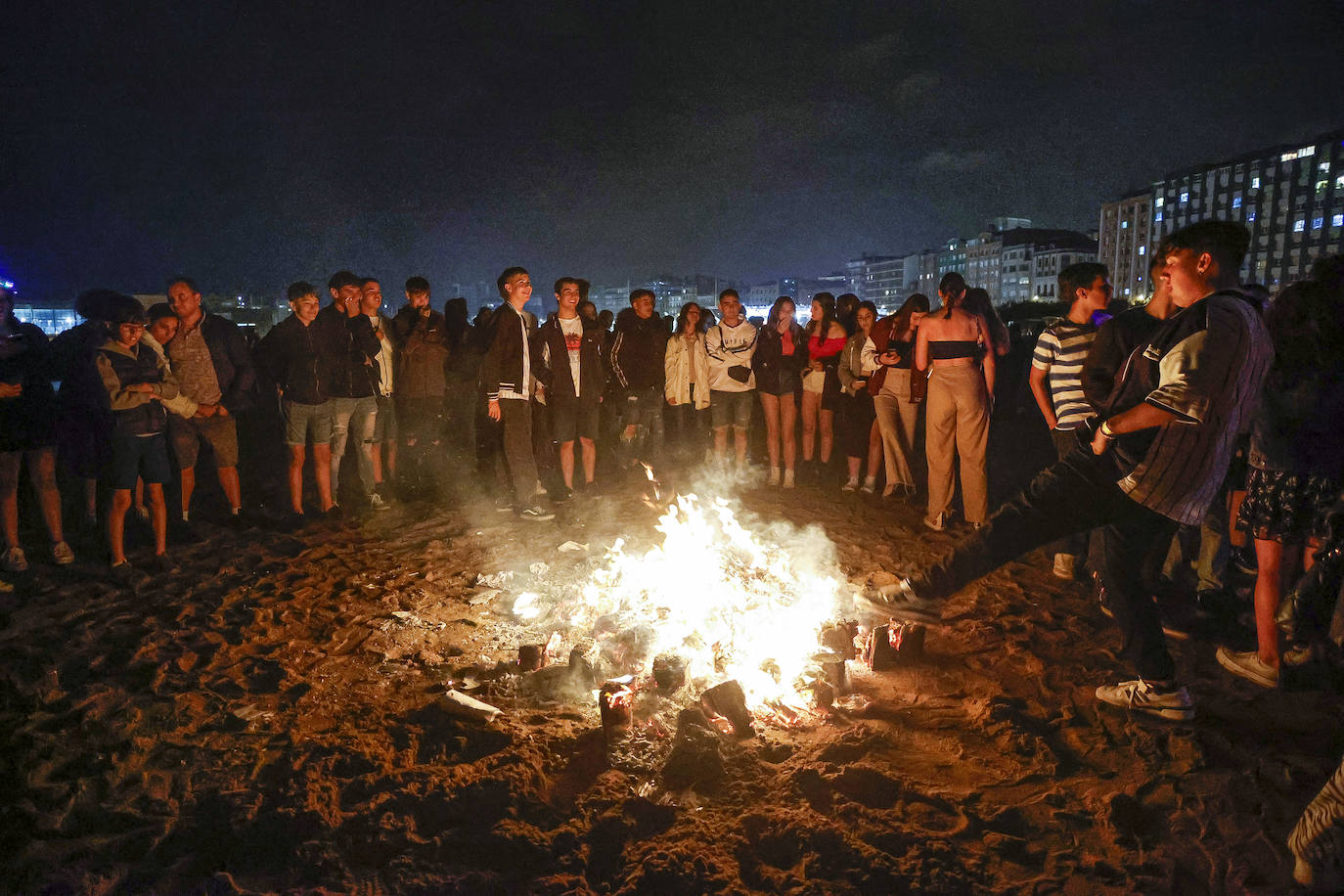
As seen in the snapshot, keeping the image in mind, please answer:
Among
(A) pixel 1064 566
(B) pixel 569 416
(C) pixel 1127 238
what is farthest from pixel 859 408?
(C) pixel 1127 238

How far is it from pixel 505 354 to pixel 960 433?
4.47 m

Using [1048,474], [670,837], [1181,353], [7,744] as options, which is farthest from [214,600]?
[1181,353]

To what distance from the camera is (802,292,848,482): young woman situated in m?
8.60

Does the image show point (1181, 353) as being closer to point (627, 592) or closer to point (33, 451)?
point (627, 592)

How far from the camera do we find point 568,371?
7602 millimetres

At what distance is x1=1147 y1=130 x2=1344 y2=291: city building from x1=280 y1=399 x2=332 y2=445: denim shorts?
109 metres

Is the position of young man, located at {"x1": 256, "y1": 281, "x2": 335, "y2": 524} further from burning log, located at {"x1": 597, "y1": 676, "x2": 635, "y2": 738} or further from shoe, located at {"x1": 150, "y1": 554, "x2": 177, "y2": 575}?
burning log, located at {"x1": 597, "y1": 676, "x2": 635, "y2": 738}

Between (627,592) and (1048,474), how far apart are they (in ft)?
9.08

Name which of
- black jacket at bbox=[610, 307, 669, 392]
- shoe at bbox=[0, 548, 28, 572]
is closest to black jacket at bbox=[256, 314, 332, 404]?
shoe at bbox=[0, 548, 28, 572]

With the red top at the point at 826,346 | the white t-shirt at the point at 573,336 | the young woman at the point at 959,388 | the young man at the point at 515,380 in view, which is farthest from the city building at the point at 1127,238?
the young man at the point at 515,380

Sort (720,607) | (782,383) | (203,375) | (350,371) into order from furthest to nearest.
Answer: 1. (782,383)
2. (350,371)
3. (203,375)
4. (720,607)

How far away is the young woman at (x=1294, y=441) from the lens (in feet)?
12.6

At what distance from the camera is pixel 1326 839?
7.89ft

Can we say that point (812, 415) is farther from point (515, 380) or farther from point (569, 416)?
point (515, 380)
